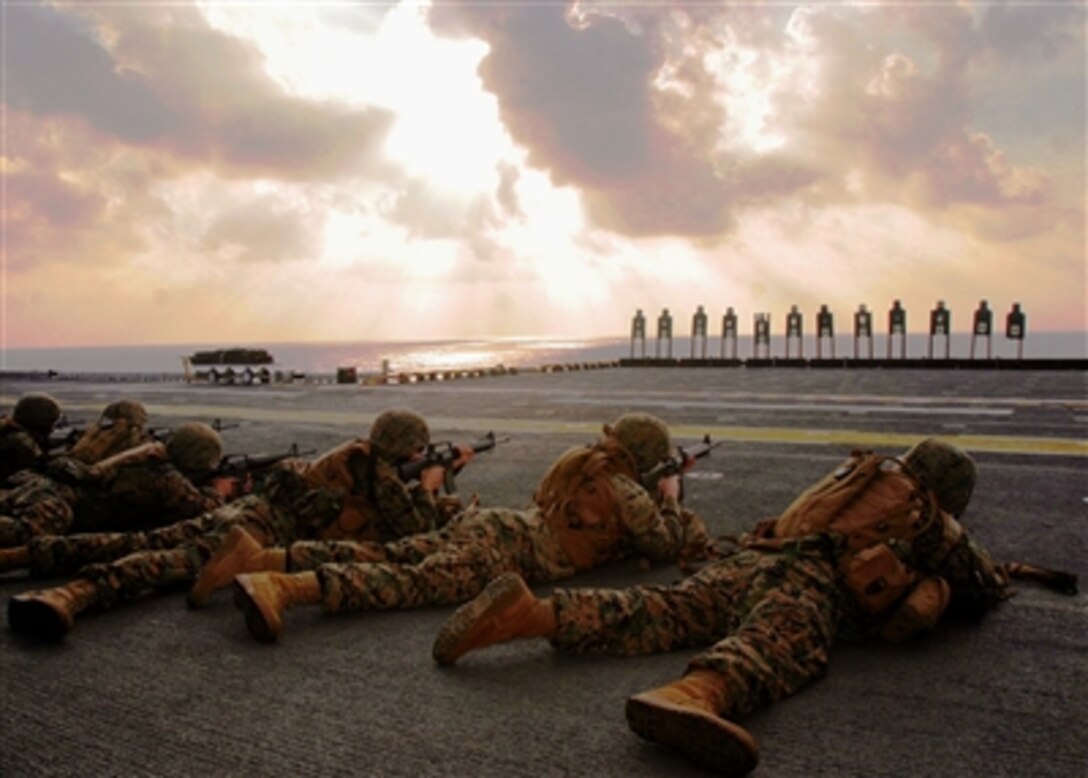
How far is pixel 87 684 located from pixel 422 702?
6.03 ft

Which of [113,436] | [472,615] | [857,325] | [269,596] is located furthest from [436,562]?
[857,325]

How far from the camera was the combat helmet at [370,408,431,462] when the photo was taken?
19.2 ft

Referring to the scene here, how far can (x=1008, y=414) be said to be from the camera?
59.4 feet

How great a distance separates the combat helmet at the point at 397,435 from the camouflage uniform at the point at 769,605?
2.03 meters

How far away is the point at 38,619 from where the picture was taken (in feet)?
15.5

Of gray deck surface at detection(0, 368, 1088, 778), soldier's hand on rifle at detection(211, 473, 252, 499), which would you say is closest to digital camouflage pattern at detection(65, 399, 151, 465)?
soldier's hand on rifle at detection(211, 473, 252, 499)

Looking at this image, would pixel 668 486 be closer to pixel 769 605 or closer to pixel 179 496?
pixel 769 605

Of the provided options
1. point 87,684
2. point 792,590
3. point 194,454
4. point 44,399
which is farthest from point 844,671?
point 44,399

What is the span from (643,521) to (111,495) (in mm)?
4580

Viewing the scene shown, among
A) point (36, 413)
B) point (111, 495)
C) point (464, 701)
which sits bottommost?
point (464, 701)

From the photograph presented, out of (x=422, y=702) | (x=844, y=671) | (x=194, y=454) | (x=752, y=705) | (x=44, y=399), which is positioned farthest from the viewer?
(x=44, y=399)

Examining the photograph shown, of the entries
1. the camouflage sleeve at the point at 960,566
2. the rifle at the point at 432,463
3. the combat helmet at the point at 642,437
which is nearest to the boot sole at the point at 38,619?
the rifle at the point at 432,463

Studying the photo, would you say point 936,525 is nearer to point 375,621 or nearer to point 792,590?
point 792,590

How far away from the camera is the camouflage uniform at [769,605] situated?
3.80 meters
